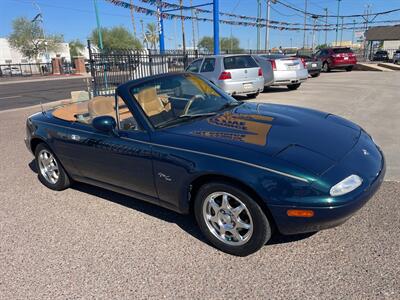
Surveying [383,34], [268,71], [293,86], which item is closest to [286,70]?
[268,71]

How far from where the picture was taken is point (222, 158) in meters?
2.61

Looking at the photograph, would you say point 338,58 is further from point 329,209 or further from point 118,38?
point 118,38

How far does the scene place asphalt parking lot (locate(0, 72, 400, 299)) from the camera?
2.42 meters

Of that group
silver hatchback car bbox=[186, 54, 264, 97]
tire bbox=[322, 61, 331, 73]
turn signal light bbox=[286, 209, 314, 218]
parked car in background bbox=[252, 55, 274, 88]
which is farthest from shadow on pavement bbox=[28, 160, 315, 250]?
tire bbox=[322, 61, 331, 73]

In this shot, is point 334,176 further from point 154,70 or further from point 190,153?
point 154,70

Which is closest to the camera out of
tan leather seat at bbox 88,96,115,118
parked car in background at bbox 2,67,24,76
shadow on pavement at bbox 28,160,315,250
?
shadow on pavement at bbox 28,160,315,250

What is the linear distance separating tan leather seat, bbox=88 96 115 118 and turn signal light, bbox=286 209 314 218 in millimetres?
2385

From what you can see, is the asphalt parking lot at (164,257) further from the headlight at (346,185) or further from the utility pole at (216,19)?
the utility pole at (216,19)

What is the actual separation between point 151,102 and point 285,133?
4.56ft

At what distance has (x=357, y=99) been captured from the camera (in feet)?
34.4


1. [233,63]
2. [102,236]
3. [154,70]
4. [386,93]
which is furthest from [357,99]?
[102,236]

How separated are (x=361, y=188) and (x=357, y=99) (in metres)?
9.03

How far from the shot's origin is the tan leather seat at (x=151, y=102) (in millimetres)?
3328

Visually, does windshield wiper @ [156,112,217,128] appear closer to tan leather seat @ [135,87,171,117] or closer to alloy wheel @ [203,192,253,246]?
tan leather seat @ [135,87,171,117]
